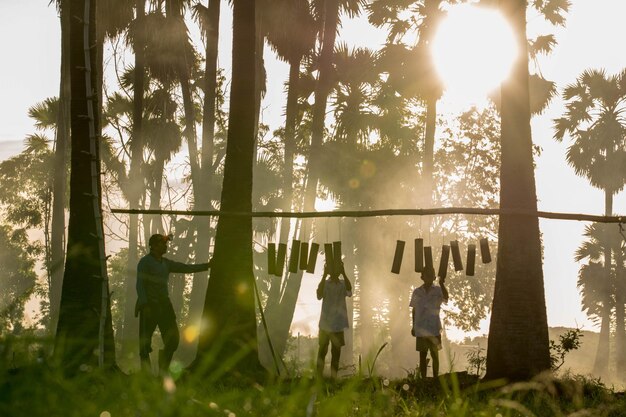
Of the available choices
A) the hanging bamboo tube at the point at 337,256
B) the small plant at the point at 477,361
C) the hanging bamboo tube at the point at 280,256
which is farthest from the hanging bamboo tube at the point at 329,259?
the small plant at the point at 477,361

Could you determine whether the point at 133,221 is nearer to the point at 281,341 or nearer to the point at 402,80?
the point at 281,341

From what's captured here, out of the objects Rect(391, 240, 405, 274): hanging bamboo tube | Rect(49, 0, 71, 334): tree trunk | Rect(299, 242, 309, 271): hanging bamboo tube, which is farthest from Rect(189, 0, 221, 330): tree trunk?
Rect(391, 240, 405, 274): hanging bamboo tube

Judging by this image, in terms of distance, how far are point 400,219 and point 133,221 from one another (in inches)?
464

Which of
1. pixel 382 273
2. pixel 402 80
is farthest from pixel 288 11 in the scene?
pixel 382 273

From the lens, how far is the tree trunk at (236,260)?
10484mm

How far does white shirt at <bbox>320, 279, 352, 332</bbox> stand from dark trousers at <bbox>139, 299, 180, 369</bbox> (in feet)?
7.76

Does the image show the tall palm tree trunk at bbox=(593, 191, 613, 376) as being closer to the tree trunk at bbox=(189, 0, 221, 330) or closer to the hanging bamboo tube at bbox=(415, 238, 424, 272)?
the tree trunk at bbox=(189, 0, 221, 330)

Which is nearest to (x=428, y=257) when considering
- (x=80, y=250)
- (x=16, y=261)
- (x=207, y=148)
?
(x=80, y=250)

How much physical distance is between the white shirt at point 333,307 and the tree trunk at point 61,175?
10800 millimetres

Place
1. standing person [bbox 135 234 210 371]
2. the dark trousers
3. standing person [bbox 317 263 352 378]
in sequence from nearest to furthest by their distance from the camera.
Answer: standing person [bbox 135 234 210 371] < the dark trousers < standing person [bbox 317 263 352 378]

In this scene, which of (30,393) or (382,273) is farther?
(382,273)

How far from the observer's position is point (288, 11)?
21.5 m

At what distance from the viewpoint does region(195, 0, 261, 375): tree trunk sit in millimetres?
10484

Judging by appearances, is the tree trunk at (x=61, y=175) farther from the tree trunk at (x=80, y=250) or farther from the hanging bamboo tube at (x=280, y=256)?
the hanging bamboo tube at (x=280, y=256)
